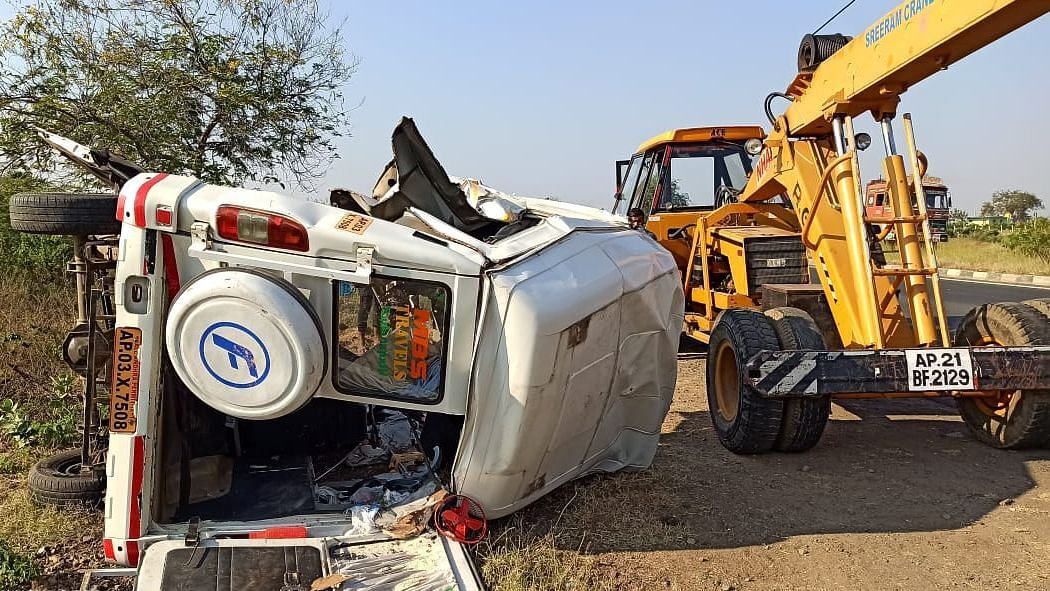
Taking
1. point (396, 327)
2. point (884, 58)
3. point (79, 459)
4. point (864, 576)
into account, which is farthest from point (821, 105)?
point (79, 459)

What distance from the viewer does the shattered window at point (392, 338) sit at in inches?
130

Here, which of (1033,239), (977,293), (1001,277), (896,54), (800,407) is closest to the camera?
(896,54)

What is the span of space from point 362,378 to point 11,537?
2017mm

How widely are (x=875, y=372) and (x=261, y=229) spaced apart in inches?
138

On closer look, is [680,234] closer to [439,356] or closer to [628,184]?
[628,184]

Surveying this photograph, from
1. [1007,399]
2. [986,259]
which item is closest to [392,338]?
[1007,399]

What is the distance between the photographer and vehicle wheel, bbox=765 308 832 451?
16.5 feet

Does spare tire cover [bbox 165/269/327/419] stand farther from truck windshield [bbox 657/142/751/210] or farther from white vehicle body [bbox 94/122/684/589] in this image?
truck windshield [bbox 657/142/751/210]

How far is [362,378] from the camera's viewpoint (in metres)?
3.39

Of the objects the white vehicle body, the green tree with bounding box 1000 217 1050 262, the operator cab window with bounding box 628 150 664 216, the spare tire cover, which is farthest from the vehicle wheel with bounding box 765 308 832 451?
the green tree with bounding box 1000 217 1050 262

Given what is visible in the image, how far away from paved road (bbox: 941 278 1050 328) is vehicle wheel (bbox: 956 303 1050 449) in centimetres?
842

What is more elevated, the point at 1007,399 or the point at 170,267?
the point at 170,267

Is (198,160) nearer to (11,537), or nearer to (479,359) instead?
(11,537)

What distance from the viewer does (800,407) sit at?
5.05 meters
